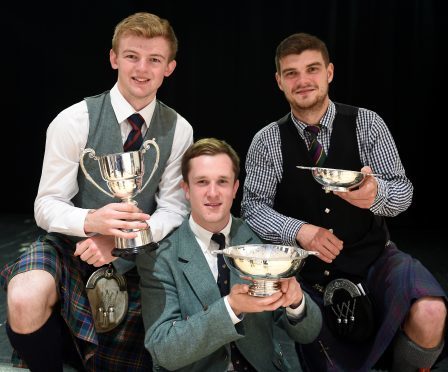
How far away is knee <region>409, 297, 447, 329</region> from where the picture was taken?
6.02 feet

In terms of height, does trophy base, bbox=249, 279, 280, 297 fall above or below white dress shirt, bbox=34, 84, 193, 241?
below

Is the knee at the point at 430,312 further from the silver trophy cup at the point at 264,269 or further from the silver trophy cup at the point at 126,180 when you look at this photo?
the silver trophy cup at the point at 126,180

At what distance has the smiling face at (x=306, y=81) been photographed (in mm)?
2318

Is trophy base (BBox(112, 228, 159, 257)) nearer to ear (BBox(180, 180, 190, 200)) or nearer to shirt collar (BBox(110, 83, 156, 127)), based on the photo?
ear (BBox(180, 180, 190, 200))

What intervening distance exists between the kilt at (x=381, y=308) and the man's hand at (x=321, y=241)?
0.22m

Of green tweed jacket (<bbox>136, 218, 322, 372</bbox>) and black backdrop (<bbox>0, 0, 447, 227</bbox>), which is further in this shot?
black backdrop (<bbox>0, 0, 447, 227</bbox>)

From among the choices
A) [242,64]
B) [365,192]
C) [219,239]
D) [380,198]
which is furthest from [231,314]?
[242,64]

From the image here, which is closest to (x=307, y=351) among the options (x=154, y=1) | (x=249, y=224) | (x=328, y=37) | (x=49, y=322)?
(x=249, y=224)

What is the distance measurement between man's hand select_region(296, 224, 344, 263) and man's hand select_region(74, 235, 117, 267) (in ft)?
2.48

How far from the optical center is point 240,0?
5.54m

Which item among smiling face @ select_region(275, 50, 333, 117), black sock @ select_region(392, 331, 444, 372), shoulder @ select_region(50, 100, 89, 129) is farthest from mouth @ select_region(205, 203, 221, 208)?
black sock @ select_region(392, 331, 444, 372)

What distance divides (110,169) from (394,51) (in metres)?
4.32

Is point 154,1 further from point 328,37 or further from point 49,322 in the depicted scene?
point 49,322

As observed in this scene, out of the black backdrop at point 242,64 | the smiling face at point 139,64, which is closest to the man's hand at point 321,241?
the smiling face at point 139,64
